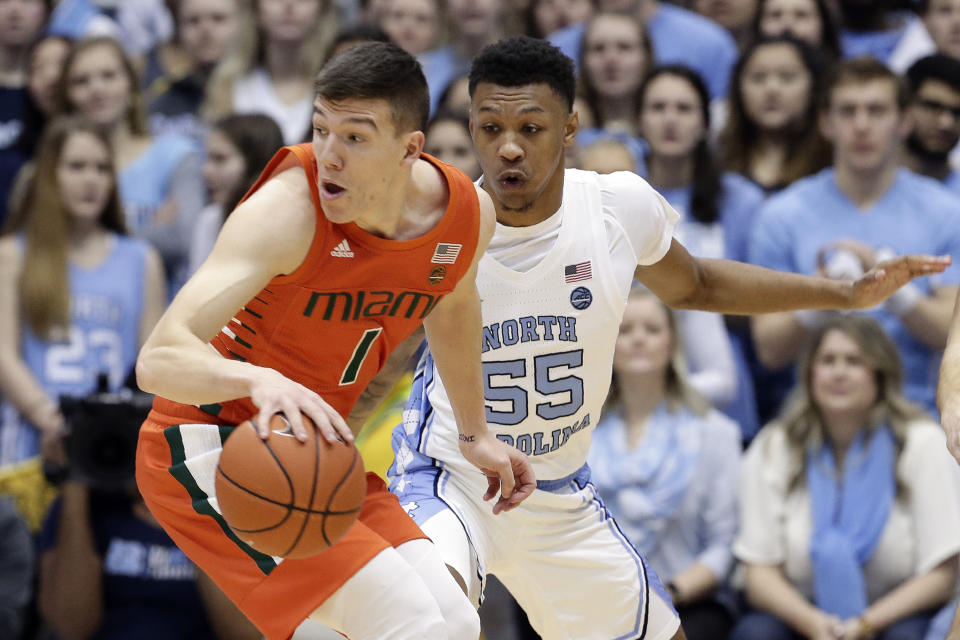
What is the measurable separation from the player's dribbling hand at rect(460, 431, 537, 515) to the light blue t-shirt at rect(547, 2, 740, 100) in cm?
437

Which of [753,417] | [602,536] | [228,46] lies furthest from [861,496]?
[228,46]

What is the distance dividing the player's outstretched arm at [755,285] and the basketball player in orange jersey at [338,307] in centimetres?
96

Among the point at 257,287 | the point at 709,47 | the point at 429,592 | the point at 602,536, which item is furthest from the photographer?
the point at 709,47

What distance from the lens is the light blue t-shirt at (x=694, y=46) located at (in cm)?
819

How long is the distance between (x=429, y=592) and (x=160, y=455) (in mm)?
841

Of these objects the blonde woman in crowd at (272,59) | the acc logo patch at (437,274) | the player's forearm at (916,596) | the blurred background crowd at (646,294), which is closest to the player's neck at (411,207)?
the acc logo patch at (437,274)

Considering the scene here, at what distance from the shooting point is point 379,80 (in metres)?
3.69

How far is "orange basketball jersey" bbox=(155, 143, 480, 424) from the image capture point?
3775 mm

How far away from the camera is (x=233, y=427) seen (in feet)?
12.6

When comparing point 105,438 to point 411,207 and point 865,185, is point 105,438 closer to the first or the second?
point 411,207

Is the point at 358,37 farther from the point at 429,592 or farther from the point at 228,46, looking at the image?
the point at 429,592

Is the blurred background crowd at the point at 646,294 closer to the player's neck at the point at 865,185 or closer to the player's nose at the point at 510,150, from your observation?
the player's neck at the point at 865,185

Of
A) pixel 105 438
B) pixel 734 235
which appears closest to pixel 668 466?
pixel 734 235

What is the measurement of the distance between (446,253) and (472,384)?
18.7 inches
